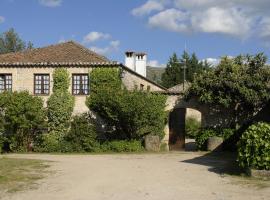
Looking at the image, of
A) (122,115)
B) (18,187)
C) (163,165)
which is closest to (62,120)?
(122,115)

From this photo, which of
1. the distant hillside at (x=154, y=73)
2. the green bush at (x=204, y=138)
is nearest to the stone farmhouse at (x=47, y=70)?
the green bush at (x=204, y=138)

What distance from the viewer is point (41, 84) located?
2827cm

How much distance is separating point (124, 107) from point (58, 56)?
7.12m

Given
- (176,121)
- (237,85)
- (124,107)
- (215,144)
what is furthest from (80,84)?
(237,85)

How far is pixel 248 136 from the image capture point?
1402 centimetres

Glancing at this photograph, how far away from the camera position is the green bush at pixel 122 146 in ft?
82.9

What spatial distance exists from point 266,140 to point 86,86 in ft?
51.8

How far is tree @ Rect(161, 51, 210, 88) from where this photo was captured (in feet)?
190

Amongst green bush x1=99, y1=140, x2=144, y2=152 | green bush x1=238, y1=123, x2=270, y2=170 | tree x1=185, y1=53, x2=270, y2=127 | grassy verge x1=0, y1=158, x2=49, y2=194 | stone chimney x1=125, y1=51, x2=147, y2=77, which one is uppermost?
stone chimney x1=125, y1=51, x2=147, y2=77

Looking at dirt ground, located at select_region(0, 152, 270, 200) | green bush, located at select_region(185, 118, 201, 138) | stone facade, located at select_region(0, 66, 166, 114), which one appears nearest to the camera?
dirt ground, located at select_region(0, 152, 270, 200)

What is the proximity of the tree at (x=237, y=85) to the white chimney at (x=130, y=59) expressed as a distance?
40.4ft

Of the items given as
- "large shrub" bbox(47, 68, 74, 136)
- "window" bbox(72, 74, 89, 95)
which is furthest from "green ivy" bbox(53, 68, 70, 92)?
"window" bbox(72, 74, 89, 95)

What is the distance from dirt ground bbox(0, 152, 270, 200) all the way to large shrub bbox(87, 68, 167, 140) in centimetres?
761

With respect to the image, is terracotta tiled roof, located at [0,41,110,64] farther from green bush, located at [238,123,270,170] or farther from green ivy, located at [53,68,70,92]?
green bush, located at [238,123,270,170]
